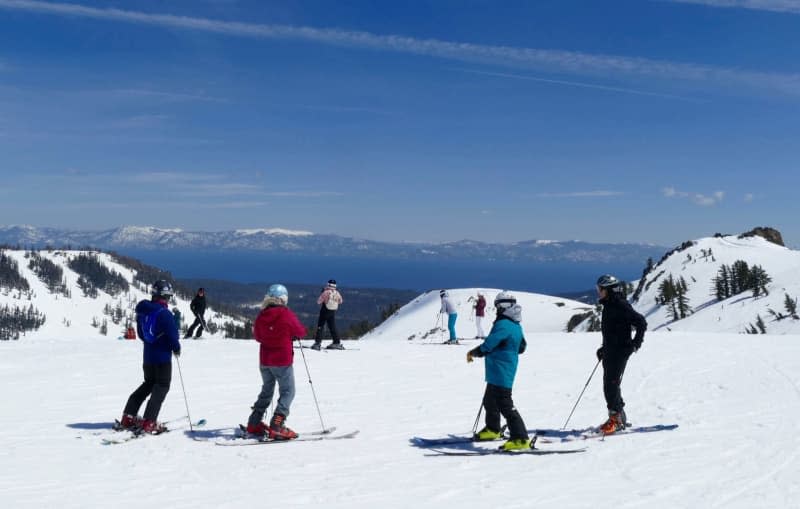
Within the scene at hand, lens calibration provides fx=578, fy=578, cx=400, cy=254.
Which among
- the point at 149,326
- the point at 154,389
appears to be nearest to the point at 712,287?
the point at 154,389

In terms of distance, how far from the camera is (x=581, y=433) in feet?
30.7

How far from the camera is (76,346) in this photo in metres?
21.5

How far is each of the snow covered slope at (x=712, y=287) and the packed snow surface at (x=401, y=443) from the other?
2456 centimetres

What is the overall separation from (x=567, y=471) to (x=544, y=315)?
60194mm

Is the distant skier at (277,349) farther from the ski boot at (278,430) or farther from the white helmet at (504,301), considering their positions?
the white helmet at (504,301)

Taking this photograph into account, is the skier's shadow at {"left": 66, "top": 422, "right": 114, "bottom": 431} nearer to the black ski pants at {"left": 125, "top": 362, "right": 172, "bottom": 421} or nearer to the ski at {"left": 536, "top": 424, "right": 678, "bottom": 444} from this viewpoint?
the black ski pants at {"left": 125, "top": 362, "right": 172, "bottom": 421}

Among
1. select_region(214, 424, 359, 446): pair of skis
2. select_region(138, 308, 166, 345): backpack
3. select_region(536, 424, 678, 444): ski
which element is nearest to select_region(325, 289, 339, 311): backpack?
select_region(214, 424, 359, 446): pair of skis

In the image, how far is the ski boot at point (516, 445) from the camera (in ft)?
27.1

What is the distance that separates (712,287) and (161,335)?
5710 centimetres

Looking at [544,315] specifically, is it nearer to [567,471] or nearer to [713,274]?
[713,274]

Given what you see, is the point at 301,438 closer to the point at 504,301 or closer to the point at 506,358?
the point at 506,358

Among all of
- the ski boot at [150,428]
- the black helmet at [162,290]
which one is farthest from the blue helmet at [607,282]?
the ski boot at [150,428]

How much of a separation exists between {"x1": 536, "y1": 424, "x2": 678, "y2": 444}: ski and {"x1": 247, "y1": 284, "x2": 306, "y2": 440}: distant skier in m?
3.98

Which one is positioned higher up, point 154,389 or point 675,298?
point 675,298
